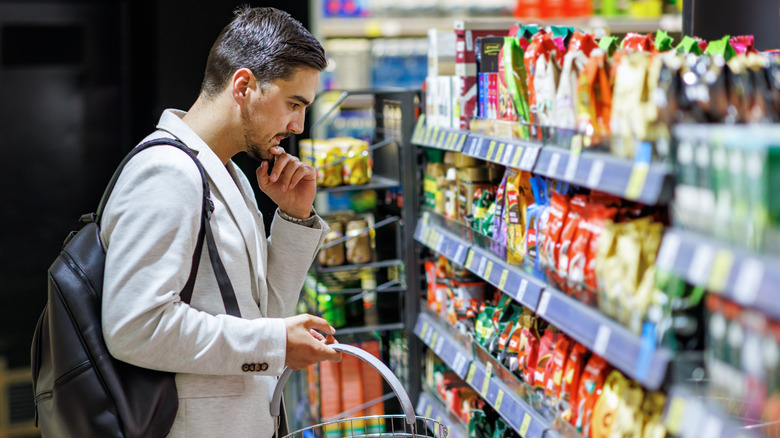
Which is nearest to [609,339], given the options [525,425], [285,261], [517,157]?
[525,425]

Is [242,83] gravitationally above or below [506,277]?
above

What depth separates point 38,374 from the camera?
Answer: 1.78 metres

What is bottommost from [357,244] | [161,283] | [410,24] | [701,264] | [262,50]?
[357,244]

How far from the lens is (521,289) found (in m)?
2.14

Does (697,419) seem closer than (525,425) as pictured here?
Yes

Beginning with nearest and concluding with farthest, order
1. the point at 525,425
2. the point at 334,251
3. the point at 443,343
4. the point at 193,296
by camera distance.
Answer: the point at 193,296, the point at 525,425, the point at 443,343, the point at 334,251

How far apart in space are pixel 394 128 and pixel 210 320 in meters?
1.98

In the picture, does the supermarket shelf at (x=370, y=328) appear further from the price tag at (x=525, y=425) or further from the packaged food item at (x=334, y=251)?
the price tag at (x=525, y=425)

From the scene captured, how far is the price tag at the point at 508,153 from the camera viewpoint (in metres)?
A: 2.20

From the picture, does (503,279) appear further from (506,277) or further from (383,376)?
(383,376)

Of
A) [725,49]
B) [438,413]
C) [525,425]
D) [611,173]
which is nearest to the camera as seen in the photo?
[611,173]

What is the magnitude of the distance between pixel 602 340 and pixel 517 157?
702 mm

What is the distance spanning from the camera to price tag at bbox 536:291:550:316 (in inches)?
76.2

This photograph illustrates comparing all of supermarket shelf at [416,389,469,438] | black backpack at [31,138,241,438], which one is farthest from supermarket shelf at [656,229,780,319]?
supermarket shelf at [416,389,469,438]
